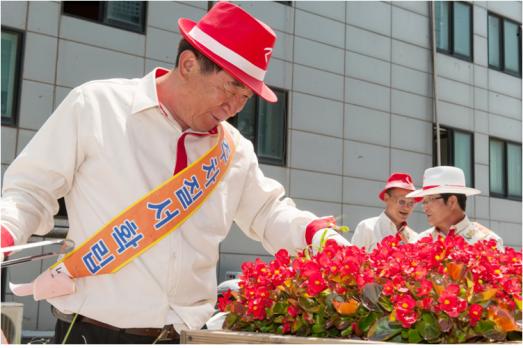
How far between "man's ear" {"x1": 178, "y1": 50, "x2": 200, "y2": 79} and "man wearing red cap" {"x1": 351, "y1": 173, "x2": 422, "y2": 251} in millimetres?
4439

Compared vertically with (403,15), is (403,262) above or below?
below

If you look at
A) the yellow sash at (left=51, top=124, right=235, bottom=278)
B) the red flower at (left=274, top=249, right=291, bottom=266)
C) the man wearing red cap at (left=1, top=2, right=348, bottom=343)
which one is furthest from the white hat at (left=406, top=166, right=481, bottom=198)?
the red flower at (left=274, top=249, right=291, bottom=266)

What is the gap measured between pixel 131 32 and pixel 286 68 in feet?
9.77

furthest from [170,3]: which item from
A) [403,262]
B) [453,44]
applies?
[403,262]

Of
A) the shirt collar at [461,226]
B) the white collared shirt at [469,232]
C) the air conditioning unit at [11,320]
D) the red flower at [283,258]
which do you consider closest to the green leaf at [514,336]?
the red flower at [283,258]

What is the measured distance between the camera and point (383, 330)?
1.78 meters

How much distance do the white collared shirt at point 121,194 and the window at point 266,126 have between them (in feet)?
30.3

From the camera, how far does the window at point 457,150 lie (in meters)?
15.0

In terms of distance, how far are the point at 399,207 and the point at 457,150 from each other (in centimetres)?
846

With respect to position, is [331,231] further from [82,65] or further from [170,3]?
[170,3]

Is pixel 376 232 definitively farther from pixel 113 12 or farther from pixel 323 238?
pixel 113 12

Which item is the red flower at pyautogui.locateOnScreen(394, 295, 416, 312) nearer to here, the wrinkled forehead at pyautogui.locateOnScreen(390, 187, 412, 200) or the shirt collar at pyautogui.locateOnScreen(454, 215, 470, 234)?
the shirt collar at pyautogui.locateOnScreen(454, 215, 470, 234)

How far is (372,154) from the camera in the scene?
13.5 m

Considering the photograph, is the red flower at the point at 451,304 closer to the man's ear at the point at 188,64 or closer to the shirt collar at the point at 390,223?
the man's ear at the point at 188,64
